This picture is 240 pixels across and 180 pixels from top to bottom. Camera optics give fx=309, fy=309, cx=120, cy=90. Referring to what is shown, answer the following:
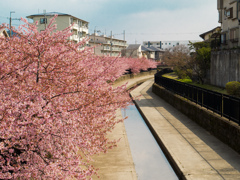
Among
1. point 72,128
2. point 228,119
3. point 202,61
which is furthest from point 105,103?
point 202,61

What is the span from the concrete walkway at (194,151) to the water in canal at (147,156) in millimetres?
502

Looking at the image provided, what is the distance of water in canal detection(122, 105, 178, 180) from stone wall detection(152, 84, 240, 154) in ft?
8.28

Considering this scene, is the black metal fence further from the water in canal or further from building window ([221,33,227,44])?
building window ([221,33,227,44])

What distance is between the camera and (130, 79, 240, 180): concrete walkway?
360 inches

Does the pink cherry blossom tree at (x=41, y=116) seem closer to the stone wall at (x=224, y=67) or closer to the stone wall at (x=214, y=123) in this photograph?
the stone wall at (x=214, y=123)

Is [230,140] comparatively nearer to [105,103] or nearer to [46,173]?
[105,103]

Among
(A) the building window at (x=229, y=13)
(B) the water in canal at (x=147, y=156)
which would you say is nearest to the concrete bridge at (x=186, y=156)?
(B) the water in canal at (x=147, y=156)

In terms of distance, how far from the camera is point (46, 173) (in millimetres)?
5703

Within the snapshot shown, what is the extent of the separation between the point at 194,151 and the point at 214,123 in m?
2.91

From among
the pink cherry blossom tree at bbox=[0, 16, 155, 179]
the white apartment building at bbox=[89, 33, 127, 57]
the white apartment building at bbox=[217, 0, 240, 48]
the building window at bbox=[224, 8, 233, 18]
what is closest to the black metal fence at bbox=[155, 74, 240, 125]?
the pink cherry blossom tree at bbox=[0, 16, 155, 179]

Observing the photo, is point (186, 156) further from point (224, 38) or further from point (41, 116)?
point (224, 38)

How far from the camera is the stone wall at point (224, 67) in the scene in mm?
27047

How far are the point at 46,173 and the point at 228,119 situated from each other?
31.1ft

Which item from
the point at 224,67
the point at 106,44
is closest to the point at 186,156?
the point at 224,67
